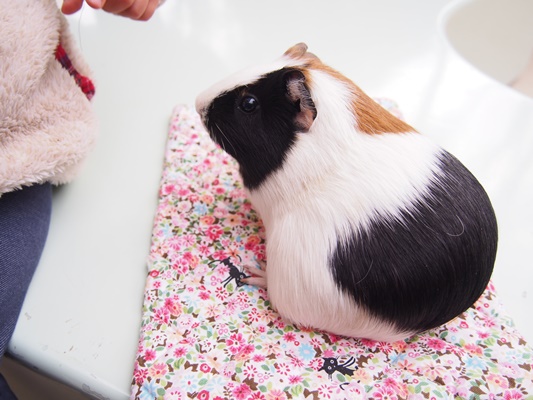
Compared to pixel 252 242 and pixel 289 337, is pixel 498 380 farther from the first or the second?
pixel 252 242

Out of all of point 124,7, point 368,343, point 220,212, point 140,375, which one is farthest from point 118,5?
point 368,343

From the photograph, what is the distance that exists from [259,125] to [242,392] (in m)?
0.46

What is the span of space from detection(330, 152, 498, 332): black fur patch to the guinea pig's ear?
207 millimetres

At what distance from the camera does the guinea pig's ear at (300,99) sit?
676 millimetres

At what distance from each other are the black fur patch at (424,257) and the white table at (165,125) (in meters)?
0.32

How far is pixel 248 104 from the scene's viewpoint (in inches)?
28.9

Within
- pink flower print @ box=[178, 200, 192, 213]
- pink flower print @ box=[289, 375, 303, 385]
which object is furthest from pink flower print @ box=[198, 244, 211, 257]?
pink flower print @ box=[289, 375, 303, 385]

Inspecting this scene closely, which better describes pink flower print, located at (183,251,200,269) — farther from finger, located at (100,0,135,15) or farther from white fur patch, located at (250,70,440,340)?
finger, located at (100,0,135,15)

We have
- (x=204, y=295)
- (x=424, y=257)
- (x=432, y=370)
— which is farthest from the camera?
(x=204, y=295)

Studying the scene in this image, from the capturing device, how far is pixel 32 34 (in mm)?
780

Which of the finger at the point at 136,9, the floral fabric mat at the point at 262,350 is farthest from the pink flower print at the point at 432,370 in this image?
the finger at the point at 136,9

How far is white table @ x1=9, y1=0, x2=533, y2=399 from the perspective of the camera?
0.80m

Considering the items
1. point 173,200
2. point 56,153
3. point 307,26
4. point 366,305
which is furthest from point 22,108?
point 307,26

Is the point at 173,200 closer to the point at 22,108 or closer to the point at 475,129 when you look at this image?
the point at 22,108
